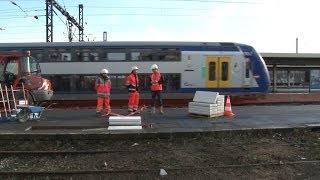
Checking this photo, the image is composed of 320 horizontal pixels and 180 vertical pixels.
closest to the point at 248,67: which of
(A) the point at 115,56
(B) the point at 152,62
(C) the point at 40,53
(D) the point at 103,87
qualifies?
(B) the point at 152,62

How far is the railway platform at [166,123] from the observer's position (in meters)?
14.6

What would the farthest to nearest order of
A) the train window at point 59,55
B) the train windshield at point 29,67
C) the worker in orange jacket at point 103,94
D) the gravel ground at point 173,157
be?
the train window at point 59,55 → the train windshield at point 29,67 → the worker in orange jacket at point 103,94 → the gravel ground at point 173,157

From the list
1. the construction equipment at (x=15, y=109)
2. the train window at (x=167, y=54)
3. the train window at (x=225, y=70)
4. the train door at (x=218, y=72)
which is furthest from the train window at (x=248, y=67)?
the construction equipment at (x=15, y=109)

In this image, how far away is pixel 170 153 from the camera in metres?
12.5

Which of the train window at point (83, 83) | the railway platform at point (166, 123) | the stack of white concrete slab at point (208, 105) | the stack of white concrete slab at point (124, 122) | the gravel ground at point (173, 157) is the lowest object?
the gravel ground at point (173, 157)

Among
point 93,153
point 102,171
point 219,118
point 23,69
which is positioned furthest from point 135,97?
point 102,171

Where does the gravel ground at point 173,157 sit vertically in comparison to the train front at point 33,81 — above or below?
below

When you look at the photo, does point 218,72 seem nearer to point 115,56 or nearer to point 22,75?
point 115,56

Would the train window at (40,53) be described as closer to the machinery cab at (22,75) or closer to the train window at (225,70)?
the machinery cab at (22,75)

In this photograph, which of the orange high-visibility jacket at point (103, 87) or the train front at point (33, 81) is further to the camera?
the train front at point (33, 81)

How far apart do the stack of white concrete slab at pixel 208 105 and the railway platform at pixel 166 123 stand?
0.27m

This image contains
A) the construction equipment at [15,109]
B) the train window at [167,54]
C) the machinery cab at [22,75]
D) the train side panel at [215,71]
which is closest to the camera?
the construction equipment at [15,109]

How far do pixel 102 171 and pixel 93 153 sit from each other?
2.05m

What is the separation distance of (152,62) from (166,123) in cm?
1099
